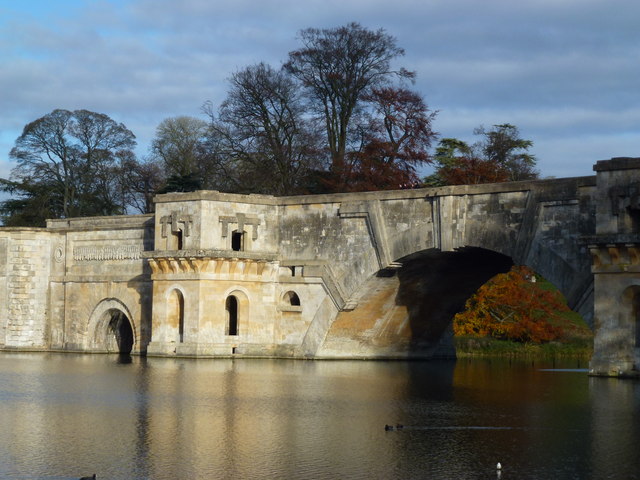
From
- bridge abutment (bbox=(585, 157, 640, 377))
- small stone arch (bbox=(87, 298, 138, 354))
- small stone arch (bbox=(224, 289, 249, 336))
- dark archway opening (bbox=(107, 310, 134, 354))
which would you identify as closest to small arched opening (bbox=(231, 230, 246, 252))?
small stone arch (bbox=(224, 289, 249, 336))

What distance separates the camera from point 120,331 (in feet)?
153

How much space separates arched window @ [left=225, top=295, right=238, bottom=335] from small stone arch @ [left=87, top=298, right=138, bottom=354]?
3.81m

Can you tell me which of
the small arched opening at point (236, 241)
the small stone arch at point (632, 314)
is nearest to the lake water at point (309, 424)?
the small stone arch at point (632, 314)

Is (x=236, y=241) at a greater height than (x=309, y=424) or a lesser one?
greater

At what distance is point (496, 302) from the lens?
49.6 meters

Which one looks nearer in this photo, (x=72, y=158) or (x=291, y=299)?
(x=291, y=299)

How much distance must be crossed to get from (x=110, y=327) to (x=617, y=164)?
22957 mm

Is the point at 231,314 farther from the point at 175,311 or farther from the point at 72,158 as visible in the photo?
the point at 72,158

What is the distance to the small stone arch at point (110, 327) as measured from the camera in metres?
44.8

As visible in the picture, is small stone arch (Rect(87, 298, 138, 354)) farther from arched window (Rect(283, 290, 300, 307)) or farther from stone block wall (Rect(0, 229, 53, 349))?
arched window (Rect(283, 290, 300, 307))

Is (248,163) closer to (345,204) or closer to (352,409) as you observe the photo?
(345,204)

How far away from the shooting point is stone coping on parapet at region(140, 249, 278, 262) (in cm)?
3953

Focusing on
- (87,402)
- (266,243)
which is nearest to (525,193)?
(266,243)

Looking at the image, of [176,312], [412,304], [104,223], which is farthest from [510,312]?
[104,223]
